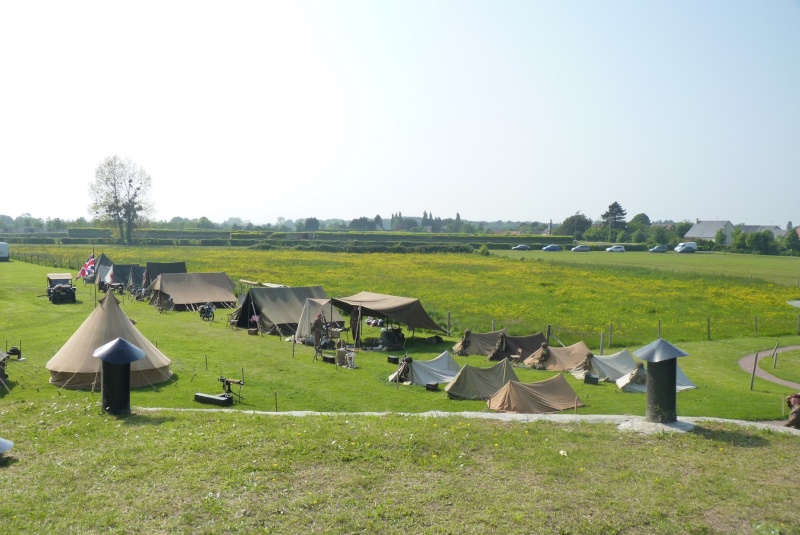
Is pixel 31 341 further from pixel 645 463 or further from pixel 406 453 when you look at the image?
pixel 645 463

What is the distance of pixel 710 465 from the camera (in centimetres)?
1066

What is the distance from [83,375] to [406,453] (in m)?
11.6

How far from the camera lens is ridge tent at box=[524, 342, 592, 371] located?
23.7 metres

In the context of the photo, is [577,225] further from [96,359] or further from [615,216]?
[96,359]

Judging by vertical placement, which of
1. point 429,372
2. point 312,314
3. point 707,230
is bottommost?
point 429,372

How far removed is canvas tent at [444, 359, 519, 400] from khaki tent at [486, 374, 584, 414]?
31.3 inches

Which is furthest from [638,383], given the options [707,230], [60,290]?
[707,230]

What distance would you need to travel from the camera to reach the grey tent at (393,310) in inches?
1101

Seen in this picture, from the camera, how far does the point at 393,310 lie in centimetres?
2822

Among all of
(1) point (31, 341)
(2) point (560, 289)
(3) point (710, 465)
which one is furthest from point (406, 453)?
(2) point (560, 289)

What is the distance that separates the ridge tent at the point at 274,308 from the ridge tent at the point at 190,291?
25.8ft

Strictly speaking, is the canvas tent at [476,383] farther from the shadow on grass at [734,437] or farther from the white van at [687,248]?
the white van at [687,248]

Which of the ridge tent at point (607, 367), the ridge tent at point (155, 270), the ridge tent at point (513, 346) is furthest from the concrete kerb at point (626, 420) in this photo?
the ridge tent at point (155, 270)

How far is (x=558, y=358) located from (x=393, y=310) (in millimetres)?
7381
